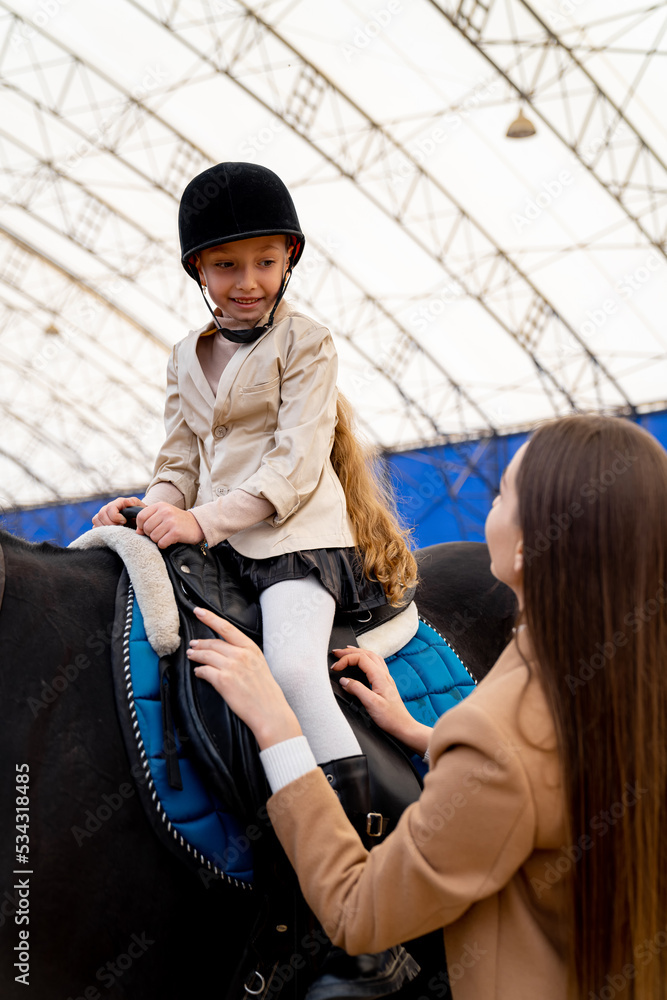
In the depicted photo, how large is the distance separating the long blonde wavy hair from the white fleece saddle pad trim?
0.17 metres

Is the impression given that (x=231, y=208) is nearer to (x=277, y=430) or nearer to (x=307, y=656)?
(x=277, y=430)

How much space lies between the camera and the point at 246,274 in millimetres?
1932

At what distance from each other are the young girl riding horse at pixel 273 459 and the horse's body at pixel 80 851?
0.30 m

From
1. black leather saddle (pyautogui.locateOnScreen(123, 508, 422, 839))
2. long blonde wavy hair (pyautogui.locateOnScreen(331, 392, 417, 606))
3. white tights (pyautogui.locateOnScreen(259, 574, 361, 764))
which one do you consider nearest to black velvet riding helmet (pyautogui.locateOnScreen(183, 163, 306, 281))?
long blonde wavy hair (pyautogui.locateOnScreen(331, 392, 417, 606))

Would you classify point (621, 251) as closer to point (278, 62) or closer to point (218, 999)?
point (278, 62)

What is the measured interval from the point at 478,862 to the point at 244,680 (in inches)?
20.6

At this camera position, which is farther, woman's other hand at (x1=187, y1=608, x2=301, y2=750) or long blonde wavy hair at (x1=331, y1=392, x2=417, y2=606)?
long blonde wavy hair at (x1=331, y1=392, x2=417, y2=606)

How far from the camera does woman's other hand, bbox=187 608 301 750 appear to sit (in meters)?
1.42

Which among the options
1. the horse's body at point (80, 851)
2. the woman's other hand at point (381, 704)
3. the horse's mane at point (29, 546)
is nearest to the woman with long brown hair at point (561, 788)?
the horse's body at point (80, 851)

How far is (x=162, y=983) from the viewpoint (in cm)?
152

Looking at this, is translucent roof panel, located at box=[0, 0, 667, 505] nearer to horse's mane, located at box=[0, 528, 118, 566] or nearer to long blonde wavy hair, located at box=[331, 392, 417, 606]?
long blonde wavy hair, located at box=[331, 392, 417, 606]

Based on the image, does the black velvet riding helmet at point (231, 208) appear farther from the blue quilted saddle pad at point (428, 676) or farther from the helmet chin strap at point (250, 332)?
the blue quilted saddle pad at point (428, 676)

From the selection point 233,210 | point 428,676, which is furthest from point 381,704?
point 233,210

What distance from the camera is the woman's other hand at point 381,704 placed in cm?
177
